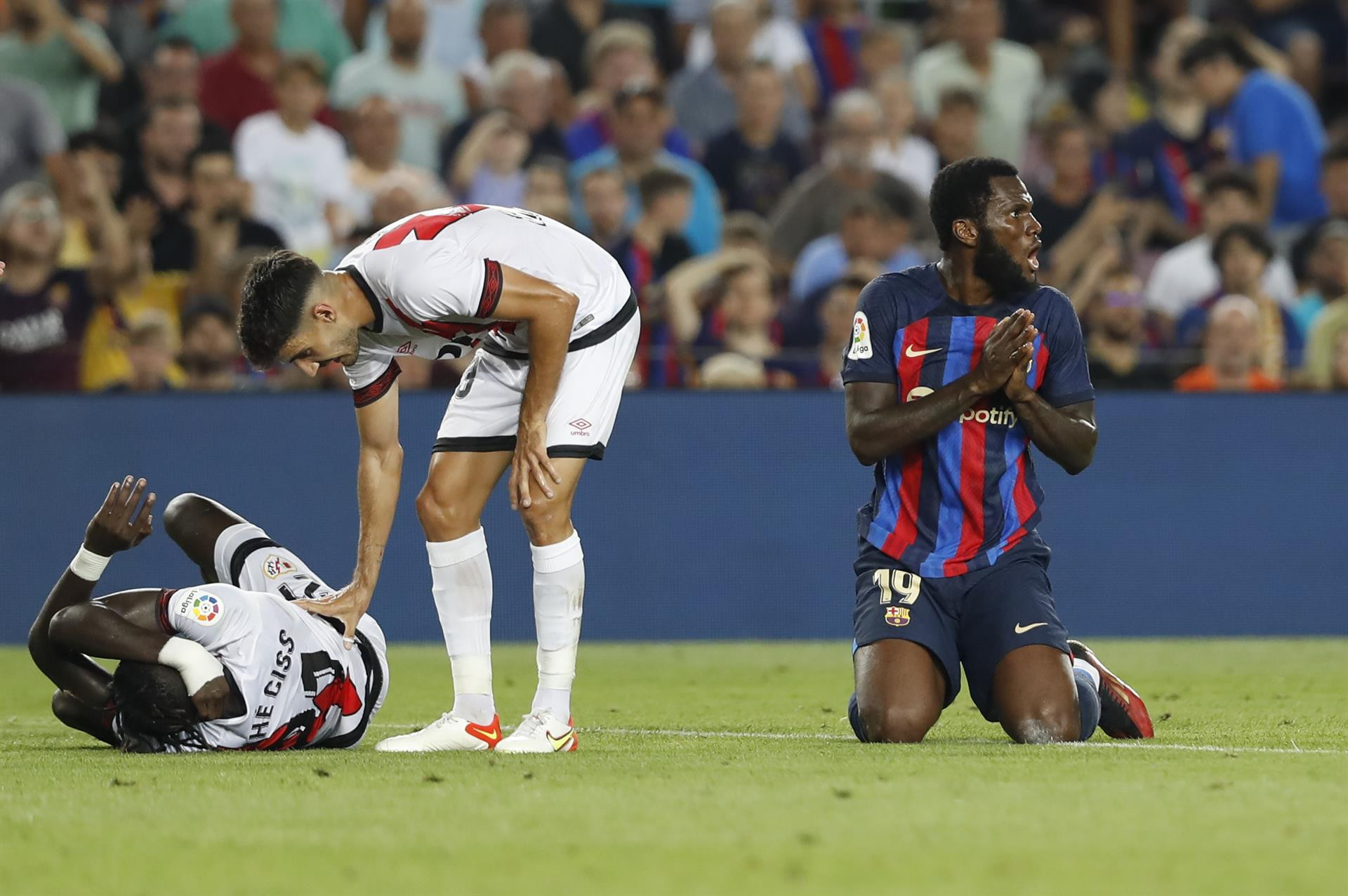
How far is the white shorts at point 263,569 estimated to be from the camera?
22.5ft

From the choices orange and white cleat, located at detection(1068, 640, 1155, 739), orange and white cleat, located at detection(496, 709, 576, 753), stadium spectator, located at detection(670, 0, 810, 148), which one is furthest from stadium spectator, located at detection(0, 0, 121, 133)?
orange and white cleat, located at detection(1068, 640, 1155, 739)

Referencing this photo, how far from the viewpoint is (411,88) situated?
1441cm

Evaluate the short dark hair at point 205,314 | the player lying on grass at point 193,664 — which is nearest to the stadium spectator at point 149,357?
the short dark hair at point 205,314

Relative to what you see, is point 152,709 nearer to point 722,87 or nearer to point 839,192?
point 839,192

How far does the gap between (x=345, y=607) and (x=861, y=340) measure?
197 cm

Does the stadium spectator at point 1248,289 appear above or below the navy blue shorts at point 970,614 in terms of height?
above

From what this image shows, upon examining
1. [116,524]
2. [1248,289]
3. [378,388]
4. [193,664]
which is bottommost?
[193,664]

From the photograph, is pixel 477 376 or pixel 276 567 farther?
pixel 276 567

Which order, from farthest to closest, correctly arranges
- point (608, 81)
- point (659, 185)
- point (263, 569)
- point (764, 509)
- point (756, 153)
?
point (608, 81) < point (756, 153) < point (659, 185) < point (764, 509) < point (263, 569)

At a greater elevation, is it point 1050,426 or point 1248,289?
point 1248,289

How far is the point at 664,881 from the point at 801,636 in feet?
24.6

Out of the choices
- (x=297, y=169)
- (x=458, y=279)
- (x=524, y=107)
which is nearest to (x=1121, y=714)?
(x=458, y=279)

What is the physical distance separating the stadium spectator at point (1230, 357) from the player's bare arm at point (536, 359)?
21.2ft

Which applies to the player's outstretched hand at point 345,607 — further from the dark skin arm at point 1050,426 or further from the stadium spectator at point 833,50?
the stadium spectator at point 833,50
